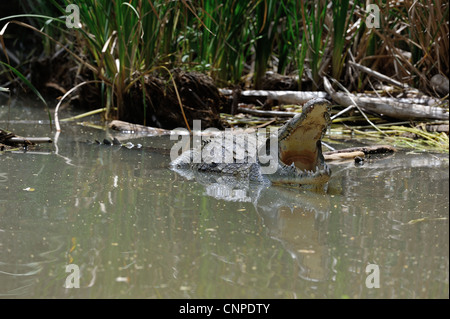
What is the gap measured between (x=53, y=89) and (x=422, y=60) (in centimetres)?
524

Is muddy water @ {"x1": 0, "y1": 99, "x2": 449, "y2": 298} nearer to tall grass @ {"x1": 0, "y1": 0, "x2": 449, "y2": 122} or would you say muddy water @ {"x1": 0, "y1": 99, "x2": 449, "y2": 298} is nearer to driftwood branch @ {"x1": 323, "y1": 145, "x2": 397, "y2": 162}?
driftwood branch @ {"x1": 323, "y1": 145, "x2": 397, "y2": 162}

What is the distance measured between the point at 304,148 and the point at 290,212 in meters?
0.84

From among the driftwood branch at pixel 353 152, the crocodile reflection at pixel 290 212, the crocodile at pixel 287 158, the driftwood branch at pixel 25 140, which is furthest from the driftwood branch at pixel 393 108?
the driftwood branch at pixel 25 140

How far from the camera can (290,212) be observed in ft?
9.45

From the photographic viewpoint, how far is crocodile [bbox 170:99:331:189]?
341 centimetres

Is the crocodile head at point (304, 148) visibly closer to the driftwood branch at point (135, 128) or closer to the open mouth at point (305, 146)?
the open mouth at point (305, 146)

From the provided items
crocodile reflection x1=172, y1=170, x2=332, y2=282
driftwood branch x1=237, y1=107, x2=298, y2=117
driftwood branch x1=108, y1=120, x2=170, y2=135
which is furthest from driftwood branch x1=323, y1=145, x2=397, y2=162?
driftwood branch x1=108, y1=120, x2=170, y2=135

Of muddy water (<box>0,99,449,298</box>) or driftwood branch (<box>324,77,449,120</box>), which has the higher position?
driftwood branch (<box>324,77,449,120</box>)

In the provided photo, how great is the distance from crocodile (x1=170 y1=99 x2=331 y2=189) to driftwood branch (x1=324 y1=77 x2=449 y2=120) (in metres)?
2.31

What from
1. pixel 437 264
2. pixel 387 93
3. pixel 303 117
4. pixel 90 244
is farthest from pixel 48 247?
pixel 387 93

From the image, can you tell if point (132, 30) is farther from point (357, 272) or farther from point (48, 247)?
point (357, 272)

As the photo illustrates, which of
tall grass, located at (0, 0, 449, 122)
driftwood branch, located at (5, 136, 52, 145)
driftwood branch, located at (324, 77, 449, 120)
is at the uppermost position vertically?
tall grass, located at (0, 0, 449, 122)

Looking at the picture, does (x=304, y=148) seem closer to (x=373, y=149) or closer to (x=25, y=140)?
(x=373, y=149)

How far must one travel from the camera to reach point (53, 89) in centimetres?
830
